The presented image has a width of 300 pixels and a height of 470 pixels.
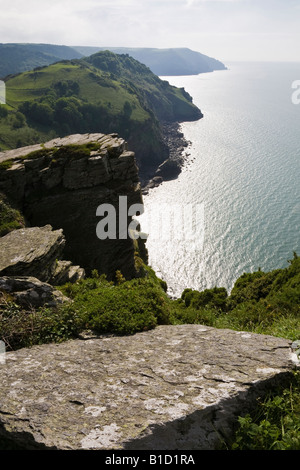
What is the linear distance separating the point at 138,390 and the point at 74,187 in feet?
90.3

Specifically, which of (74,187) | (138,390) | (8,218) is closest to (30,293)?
(138,390)

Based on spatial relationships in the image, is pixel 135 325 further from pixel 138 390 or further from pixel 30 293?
pixel 30 293

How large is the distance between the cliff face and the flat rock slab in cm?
2401

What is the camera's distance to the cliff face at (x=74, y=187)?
97.8ft

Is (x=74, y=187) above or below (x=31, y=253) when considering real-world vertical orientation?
above

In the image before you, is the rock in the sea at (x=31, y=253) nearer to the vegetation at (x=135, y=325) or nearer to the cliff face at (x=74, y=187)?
the vegetation at (x=135, y=325)

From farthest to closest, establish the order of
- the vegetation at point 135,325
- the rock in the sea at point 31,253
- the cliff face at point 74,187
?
1. the cliff face at point 74,187
2. the rock in the sea at point 31,253
3. the vegetation at point 135,325

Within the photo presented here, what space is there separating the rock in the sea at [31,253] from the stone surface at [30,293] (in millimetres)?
4975

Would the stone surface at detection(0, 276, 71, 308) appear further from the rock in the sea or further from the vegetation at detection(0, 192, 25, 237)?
the vegetation at detection(0, 192, 25, 237)

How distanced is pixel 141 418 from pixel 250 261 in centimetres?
8234

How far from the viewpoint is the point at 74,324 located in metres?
9.84

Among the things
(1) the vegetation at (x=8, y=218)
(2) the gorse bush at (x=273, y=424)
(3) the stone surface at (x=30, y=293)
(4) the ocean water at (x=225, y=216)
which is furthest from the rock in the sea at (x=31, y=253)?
(4) the ocean water at (x=225, y=216)

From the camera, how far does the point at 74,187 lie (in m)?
31.4
